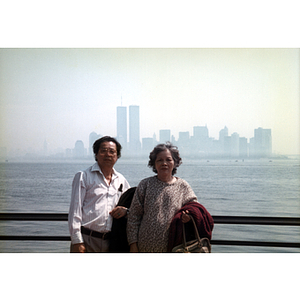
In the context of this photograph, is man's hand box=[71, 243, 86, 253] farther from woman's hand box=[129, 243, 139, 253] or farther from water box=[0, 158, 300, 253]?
water box=[0, 158, 300, 253]

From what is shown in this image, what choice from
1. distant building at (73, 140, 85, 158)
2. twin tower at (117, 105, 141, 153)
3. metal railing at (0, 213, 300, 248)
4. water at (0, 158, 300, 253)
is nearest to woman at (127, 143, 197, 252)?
metal railing at (0, 213, 300, 248)

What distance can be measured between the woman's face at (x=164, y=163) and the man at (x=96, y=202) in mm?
403

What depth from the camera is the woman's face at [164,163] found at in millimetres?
2961

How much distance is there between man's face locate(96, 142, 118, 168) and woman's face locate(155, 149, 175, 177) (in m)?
0.40

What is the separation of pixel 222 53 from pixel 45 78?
105 inches

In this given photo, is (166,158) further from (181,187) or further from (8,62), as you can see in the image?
(8,62)

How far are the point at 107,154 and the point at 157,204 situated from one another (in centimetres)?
62

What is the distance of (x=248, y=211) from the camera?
16906 millimetres

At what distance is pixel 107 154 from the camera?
3002mm

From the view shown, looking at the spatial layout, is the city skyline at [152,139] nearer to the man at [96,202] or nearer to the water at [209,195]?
the man at [96,202]

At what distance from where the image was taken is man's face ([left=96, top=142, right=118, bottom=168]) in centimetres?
300

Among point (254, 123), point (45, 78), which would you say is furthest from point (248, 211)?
point (45, 78)

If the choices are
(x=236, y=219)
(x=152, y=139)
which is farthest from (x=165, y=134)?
(x=236, y=219)

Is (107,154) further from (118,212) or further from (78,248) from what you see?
(78,248)
